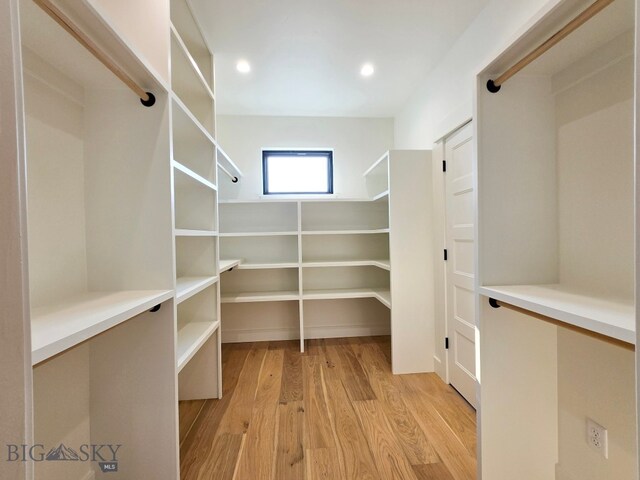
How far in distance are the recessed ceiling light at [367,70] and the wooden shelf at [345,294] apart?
6.61ft

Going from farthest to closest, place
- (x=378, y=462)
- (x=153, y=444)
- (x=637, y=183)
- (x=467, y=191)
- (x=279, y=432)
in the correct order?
(x=467, y=191), (x=279, y=432), (x=378, y=462), (x=153, y=444), (x=637, y=183)

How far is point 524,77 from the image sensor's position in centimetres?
106

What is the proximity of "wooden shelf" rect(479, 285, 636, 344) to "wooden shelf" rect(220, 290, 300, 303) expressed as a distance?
199 cm

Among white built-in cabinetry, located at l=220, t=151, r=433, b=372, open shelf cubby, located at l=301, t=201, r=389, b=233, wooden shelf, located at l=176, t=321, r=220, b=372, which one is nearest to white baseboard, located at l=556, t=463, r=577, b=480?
wooden shelf, located at l=176, t=321, r=220, b=372

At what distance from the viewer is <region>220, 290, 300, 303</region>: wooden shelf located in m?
2.69

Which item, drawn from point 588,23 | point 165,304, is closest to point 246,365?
point 165,304

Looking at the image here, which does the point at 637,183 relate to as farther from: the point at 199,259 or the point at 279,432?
the point at 199,259

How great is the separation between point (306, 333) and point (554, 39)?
9.67ft

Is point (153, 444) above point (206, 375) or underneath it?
above

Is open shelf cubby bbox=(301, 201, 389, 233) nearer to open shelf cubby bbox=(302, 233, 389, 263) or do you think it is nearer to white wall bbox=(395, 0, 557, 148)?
open shelf cubby bbox=(302, 233, 389, 263)

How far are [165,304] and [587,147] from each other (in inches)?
68.6

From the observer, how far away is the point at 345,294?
2.80 metres

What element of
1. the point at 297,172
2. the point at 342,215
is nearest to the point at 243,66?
the point at 297,172

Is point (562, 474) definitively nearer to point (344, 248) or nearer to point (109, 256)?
point (109, 256)
